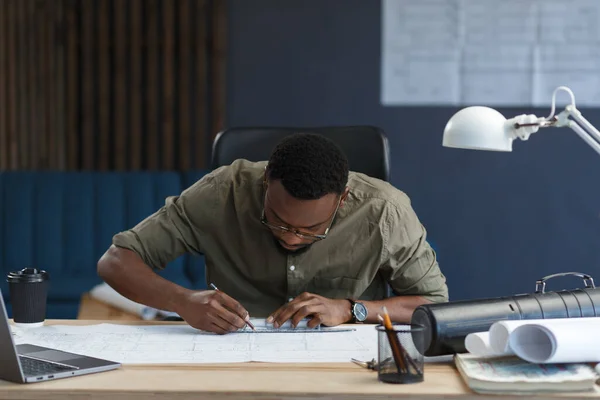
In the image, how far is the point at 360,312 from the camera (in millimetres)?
2057

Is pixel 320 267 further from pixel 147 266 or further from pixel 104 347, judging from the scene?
pixel 104 347

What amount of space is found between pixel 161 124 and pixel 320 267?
272 cm

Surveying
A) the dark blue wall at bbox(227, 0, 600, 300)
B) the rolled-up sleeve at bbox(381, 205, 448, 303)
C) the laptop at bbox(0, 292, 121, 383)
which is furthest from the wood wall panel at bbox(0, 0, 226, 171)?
the laptop at bbox(0, 292, 121, 383)

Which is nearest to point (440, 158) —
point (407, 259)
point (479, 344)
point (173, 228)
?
point (407, 259)

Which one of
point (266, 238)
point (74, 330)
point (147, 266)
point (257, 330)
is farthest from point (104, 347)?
point (266, 238)

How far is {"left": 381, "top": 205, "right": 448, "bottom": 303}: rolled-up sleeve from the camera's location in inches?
89.3

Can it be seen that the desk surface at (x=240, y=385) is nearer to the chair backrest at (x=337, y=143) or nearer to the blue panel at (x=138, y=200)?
the chair backrest at (x=337, y=143)

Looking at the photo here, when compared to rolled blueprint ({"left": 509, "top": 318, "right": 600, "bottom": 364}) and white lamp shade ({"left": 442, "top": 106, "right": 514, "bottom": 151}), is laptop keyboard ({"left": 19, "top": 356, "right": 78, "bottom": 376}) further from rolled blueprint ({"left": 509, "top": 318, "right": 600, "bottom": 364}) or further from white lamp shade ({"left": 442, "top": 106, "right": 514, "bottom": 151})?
white lamp shade ({"left": 442, "top": 106, "right": 514, "bottom": 151})

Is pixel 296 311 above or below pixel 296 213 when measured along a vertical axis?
below

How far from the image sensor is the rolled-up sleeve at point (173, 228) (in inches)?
89.7

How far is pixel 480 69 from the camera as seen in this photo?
4559 millimetres

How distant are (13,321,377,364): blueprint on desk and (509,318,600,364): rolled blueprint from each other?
0.99 feet

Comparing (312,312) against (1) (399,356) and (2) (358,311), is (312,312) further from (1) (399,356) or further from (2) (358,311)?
(1) (399,356)

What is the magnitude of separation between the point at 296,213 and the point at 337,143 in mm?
636
